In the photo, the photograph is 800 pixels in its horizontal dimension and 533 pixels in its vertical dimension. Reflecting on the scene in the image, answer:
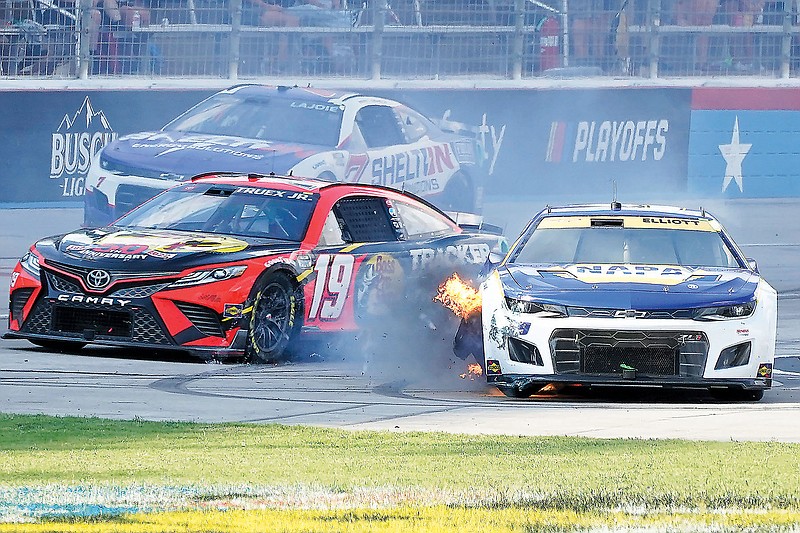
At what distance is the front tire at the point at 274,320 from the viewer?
1117cm

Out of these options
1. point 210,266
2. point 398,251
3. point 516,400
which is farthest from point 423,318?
point 516,400

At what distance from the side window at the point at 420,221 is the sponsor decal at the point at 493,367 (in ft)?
9.64

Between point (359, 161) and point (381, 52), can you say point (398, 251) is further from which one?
point (381, 52)

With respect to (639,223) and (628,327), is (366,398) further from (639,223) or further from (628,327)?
(639,223)

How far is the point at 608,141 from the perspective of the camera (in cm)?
2222

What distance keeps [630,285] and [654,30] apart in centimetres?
1292

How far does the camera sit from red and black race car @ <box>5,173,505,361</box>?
434 inches

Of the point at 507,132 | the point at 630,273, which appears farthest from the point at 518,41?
the point at 630,273

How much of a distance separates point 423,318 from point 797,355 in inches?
103

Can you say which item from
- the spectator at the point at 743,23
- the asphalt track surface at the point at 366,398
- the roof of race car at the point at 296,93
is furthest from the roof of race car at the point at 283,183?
the spectator at the point at 743,23

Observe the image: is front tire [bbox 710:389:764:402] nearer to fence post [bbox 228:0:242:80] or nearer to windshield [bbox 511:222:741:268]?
windshield [bbox 511:222:741:268]

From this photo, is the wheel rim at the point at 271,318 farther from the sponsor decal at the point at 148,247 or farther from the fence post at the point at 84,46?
the fence post at the point at 84,46

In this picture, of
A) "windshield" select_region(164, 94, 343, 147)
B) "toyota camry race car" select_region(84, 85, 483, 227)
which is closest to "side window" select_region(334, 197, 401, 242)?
"toyota camry race car" select_region(84, 85, 483, 227)

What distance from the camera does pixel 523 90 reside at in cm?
2159
